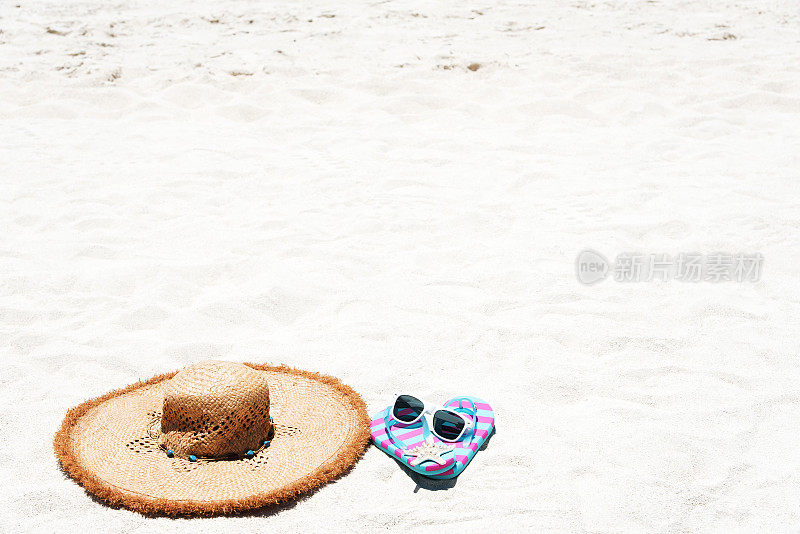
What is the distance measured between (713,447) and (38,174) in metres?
4.32

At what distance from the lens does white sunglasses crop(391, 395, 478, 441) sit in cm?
233

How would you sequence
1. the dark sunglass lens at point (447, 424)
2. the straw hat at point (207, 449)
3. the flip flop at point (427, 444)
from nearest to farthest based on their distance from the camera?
the straw hat at point (207, 449)
the flip flop at point (427, 444)
the dark sunglass lens at point (447, 424)

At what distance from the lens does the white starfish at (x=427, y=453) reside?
220cm

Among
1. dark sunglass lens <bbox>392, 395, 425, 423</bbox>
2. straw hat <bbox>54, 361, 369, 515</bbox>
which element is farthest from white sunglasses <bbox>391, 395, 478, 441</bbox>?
straw hat <bbox>54, 361, 369, 515</bbox>

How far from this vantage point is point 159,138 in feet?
17.8

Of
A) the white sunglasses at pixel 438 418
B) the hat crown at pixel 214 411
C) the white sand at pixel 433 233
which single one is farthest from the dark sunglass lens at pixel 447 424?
the hat crown at pixel 214 411

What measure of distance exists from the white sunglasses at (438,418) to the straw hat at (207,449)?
13 cm

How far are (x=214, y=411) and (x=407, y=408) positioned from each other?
64 cm

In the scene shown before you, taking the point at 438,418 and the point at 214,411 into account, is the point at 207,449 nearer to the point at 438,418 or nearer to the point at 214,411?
the point at 214,411

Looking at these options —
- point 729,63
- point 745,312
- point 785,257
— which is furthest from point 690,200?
point 729,63

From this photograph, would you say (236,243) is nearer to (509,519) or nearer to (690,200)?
(509,519)

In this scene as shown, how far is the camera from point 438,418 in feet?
7.70

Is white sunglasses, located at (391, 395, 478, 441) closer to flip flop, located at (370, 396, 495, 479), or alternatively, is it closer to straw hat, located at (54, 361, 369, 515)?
flip flop, located at (370, 396, 495, 479)

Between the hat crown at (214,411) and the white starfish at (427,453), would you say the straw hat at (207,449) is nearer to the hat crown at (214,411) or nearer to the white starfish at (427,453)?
the hat crown at (214,411)
